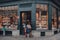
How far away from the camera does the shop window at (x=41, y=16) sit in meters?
24.6

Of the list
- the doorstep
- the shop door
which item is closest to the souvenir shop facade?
the shop door

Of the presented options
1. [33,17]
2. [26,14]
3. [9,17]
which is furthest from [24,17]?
→ [9,17]

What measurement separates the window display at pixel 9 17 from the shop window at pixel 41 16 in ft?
10.9

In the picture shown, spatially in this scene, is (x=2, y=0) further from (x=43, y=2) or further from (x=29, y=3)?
(x=43, y=2)

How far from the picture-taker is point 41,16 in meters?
24.8

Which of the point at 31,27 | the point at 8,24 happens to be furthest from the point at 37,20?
the point at 8,24

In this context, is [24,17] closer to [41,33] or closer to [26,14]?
[26,14]

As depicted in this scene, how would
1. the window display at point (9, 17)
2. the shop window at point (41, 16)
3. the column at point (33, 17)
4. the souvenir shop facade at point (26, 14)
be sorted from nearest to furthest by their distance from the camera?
the column at point (33, 17)
the souvenir shop facade at point (26, 14)
the shop window at point (41, 16)
the window display at point (9, 17)

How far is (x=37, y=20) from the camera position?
80.4 ft

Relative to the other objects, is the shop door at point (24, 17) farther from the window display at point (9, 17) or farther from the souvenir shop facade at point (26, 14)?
the window display at point (9, 17)

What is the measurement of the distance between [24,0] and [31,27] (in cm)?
396

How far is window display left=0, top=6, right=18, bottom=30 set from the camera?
26078 mm

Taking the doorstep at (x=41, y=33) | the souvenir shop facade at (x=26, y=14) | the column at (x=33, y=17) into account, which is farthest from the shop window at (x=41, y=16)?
the doorstep at (x=41, y=33)

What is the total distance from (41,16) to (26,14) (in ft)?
7.51
